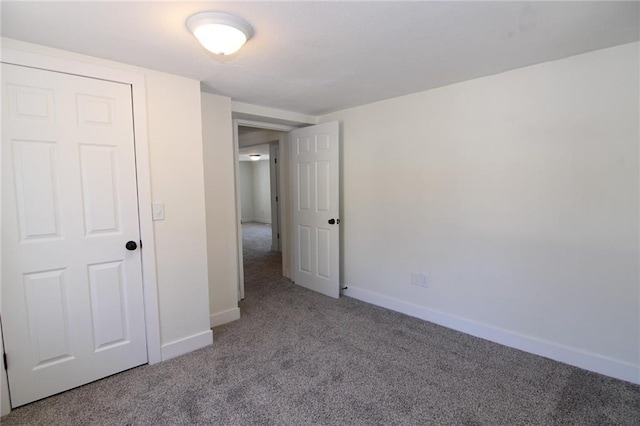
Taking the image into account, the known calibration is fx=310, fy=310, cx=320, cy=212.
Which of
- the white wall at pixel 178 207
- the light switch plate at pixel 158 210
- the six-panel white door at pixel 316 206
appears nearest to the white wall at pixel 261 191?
the six-panel white door at pixel 316 206

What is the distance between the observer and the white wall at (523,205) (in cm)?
208

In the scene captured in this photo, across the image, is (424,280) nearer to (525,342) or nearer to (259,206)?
(525,342)

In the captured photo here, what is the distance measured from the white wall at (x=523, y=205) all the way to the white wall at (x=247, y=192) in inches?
321

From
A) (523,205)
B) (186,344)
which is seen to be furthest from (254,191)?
(523,205)

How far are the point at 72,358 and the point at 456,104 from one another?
352 cm

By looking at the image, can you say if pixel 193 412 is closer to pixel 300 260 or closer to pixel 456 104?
pixel 300 260

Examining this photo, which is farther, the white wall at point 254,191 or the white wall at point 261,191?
the white wall at point 254,191

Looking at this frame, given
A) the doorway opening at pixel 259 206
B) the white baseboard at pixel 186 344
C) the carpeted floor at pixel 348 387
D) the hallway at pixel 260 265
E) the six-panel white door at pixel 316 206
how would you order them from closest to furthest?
the carpeted floor at pixel 348 387 → the white baseboard at pixel 186 344 → the six-panel white door at pixel 316 206 → the hallway at pixel 260 265 → the doorway opening at pixel 259 206

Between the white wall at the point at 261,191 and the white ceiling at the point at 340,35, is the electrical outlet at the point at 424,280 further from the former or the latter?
the white wall at the point at 261,191

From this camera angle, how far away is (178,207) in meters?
2.46

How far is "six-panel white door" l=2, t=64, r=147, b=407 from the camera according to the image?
6.11 feet

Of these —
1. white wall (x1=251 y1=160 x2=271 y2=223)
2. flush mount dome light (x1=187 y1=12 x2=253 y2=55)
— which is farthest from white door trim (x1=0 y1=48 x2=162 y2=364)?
white wall (x1=251 y1=160 x2=271 y2=223)

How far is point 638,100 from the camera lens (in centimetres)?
197

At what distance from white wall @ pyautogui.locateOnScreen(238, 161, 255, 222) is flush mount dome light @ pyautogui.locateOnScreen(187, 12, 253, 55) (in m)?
9.43
